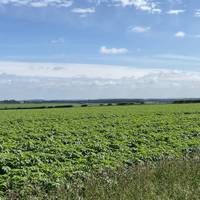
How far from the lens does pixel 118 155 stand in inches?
572

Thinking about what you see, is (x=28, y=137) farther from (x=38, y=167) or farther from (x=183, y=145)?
(x=38, y=167)

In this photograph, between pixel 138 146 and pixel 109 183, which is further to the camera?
pixel 138 146

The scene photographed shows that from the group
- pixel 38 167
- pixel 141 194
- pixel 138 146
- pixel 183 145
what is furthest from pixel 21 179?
pixel 183 145

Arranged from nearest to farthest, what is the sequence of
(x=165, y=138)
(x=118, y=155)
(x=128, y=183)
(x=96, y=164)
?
(x=128, y=183), (x=96, y=164), (x=118, y=155), (x=165, y=138)

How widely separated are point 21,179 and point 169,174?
3400mm

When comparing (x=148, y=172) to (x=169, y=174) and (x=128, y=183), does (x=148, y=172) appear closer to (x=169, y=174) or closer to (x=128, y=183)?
(x=169, y=174)

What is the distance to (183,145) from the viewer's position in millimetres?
17828

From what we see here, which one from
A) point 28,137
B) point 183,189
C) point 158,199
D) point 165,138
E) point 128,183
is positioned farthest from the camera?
point 28,137

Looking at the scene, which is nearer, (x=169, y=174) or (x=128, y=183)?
(x=128, y=183)

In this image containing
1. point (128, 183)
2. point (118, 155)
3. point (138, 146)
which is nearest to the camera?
point (128, 183)

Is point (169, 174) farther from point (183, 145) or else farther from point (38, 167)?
point (183, 145)

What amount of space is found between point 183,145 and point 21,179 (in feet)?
31.1

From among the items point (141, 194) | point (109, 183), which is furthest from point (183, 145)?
point (141, 194)

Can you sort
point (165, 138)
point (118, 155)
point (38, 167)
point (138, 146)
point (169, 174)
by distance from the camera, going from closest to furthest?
1. point (169, 174)
2. point (38, 167)
3. point (118, 155)
4. point (138, 146)
5. point (165, 138)
